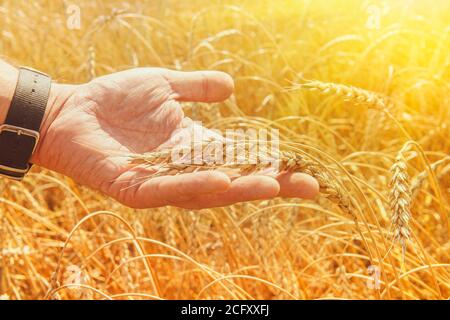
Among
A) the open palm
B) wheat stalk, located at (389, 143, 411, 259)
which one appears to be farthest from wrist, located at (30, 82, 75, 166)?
wheat stalk, located at (389, 143, 411, 259)

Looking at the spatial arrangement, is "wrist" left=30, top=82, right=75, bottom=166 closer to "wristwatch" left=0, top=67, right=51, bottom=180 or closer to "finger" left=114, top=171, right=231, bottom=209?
"wristwatch" left=0, top=67, right=51, bottom=180

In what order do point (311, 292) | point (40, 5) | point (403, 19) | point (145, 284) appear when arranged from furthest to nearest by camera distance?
point (40, 5) < point (403, 19) < point (145, 284) < point (311, 292)

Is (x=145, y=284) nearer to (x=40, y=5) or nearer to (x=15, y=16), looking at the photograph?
(x=15, y=16)

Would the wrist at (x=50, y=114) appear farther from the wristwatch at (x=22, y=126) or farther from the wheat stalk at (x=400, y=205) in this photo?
the wheat stalk at (x=400, y=205)

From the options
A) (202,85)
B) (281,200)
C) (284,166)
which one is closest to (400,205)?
(284,166)
